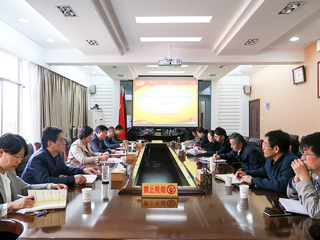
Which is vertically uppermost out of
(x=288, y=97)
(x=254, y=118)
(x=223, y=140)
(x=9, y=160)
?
(x=288, y=97)

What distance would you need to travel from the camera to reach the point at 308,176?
1.39 meters

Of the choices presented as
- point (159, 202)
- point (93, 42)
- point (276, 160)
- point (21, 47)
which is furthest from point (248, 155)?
point (21, 47)

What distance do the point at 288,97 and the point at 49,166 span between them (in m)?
5.70

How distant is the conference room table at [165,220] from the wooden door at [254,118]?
6.60 meters

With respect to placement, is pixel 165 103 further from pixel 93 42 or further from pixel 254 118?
pixel 93 42

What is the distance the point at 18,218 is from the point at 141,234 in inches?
27.1

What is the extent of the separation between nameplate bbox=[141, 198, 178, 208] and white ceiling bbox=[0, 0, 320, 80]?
7.89 feet

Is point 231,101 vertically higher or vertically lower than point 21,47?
lower

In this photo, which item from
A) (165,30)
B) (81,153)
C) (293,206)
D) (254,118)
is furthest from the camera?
(254,118)

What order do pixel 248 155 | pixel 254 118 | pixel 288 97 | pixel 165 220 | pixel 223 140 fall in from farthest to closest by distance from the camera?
pixel 254 118
pixel 288 97
pixel 223 140
pixel 248 155
pixel 165 220

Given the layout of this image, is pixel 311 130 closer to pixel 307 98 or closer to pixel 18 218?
pixel 307 98

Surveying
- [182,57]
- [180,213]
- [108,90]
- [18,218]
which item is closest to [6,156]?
[18,218]

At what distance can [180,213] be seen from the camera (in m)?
1.30

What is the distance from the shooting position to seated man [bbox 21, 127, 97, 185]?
1838 mm
